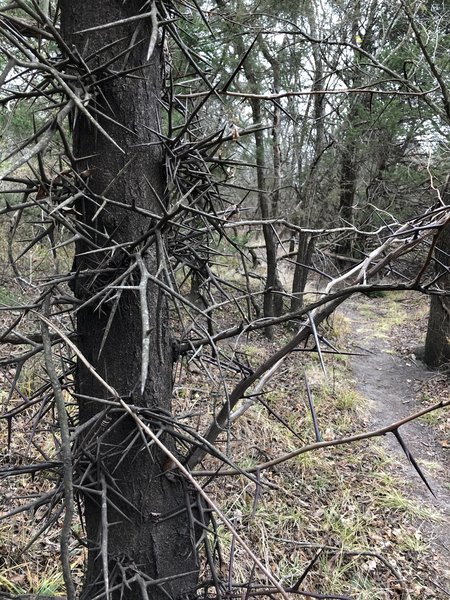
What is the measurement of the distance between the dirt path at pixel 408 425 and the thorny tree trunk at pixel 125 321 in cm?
170

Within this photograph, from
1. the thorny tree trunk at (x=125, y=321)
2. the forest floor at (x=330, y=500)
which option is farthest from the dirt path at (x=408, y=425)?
the thorny tree trunk at (x=125, y=321)

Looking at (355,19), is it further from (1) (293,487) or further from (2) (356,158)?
(1) (293,487)

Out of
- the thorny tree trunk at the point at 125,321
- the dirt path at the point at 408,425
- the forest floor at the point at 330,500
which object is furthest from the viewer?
the dirt path at the point at 408,425

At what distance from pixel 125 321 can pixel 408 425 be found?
5818mm

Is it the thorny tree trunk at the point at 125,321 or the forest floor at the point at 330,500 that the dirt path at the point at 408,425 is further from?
the thorny tree trunk at the point at 125,321

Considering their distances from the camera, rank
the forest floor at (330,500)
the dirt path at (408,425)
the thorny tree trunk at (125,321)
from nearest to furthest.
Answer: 1. the thorny tree trunk at (125,321)
2. the forest floor at (330,500)
3. the dirt path at (408,425)

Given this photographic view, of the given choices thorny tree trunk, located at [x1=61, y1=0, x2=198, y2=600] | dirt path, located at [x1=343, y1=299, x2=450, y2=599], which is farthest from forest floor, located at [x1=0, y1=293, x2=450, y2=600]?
thorny tree trunk, located at [x1=61, y1=0, x2=198, y2=600]

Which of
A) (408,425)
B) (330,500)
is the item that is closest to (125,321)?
(330,500)

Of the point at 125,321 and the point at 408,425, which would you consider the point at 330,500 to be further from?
the point at 125,321

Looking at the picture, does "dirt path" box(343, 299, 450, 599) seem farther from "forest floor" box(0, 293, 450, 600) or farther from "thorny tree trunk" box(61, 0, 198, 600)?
"thorny tree trunk" box(61, 0, 198, 600)

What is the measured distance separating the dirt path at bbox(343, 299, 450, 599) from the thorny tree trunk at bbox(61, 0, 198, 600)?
170cm

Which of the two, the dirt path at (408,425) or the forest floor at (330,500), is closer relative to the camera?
the forest floor at (330,500)

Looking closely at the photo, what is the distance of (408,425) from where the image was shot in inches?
239

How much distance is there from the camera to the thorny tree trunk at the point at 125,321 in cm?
110
